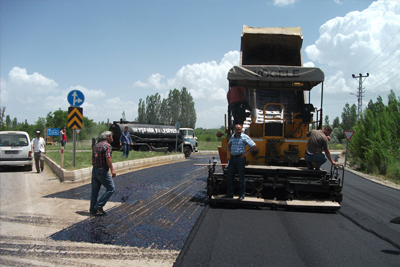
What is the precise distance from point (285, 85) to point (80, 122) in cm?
757

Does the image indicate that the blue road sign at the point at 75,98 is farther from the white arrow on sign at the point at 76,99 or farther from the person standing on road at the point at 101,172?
the person standing on road at the point at 101,172

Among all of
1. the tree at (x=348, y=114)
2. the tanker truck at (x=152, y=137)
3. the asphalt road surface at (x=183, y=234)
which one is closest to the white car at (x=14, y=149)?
the asphalt road surface at (x=183, y=234)

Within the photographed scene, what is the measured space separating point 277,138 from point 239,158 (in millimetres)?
1361

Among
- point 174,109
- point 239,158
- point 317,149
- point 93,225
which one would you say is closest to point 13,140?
point 93,225

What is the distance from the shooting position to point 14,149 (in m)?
13.6

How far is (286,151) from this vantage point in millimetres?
7832

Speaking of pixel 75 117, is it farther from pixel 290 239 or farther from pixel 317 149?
pixel 290 239

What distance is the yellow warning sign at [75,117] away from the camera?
1154 cm

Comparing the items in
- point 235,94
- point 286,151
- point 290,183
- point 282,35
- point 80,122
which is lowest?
point 290,183

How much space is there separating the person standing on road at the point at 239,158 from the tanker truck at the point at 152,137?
1595cm

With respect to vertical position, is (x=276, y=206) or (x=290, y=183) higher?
(x=290, y=183)

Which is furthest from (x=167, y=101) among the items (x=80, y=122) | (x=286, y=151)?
(x=286, y=151)

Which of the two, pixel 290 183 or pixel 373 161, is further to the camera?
pixel 373 161

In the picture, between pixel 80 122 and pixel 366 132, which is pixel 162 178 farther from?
pixel 366 132
